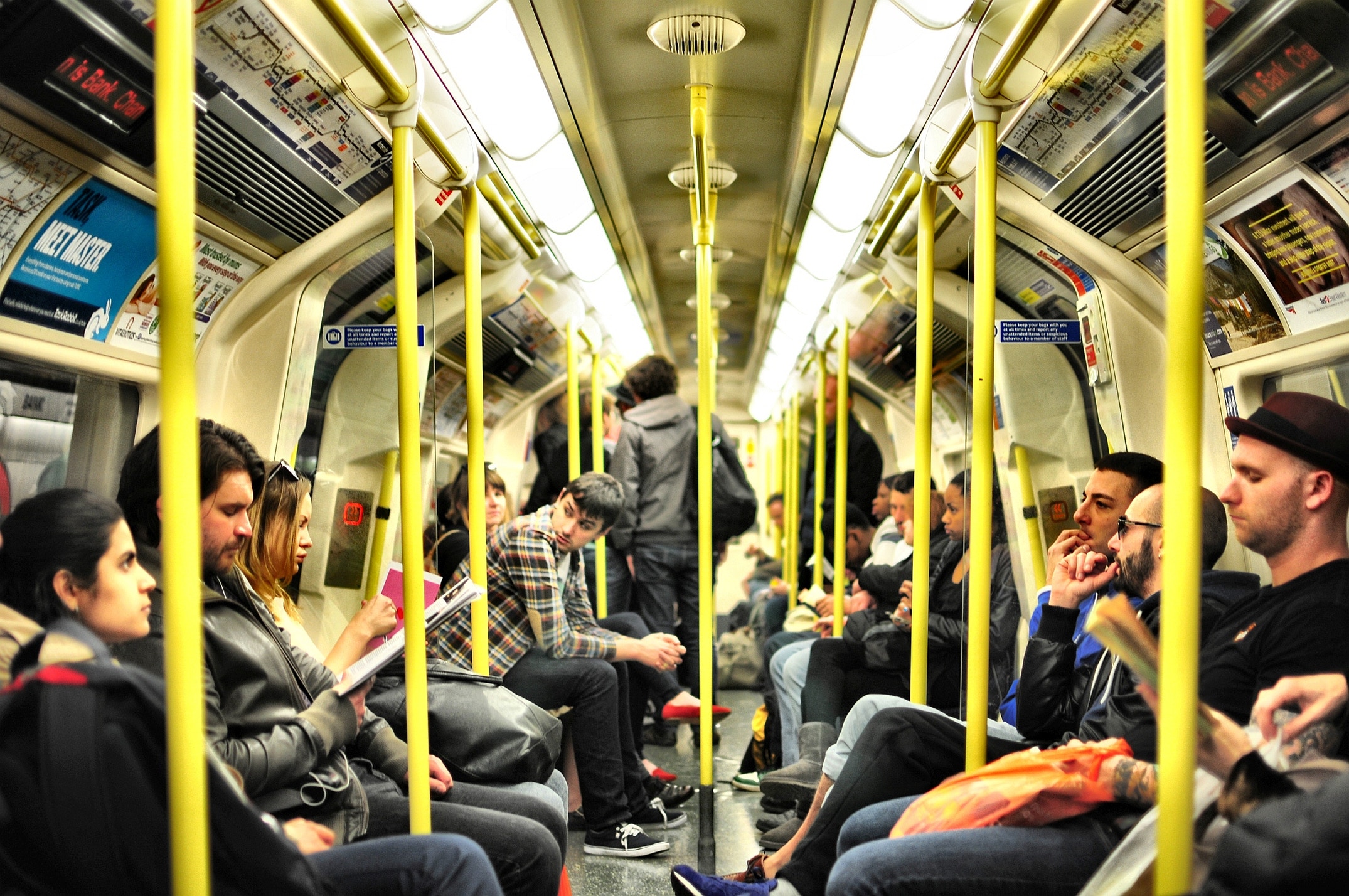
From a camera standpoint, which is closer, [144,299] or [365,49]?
[365,49]

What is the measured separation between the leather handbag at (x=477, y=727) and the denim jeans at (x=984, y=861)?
0.93m

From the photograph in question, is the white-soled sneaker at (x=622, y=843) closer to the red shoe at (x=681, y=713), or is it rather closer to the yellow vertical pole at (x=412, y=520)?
the red shoe at (x=681, y=713)

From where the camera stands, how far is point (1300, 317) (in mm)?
2346

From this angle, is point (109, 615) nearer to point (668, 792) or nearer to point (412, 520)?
point (412, 520)

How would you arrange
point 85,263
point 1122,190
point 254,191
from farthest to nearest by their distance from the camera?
point 1122,190 → point 254,191 → point 85,263

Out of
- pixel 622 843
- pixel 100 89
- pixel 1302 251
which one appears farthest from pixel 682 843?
pixel 100 89

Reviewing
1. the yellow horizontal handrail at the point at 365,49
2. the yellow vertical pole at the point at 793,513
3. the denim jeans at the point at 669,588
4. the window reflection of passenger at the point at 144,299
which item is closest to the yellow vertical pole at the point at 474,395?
the yellow horizontal handrail at the point at 365,49

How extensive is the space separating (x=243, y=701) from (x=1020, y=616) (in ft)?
6.41

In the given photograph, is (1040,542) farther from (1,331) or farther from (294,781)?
(1,331)

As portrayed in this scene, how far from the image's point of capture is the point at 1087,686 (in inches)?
93.7

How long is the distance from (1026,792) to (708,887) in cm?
94

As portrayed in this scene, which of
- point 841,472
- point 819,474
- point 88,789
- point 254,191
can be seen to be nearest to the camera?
point 88,789

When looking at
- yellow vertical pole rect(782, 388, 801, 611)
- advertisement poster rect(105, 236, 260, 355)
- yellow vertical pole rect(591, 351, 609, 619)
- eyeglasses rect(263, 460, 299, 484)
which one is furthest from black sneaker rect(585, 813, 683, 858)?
yellow vertical pole rect(782, 388, 801, 611)

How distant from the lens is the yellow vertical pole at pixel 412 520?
6.84ft
